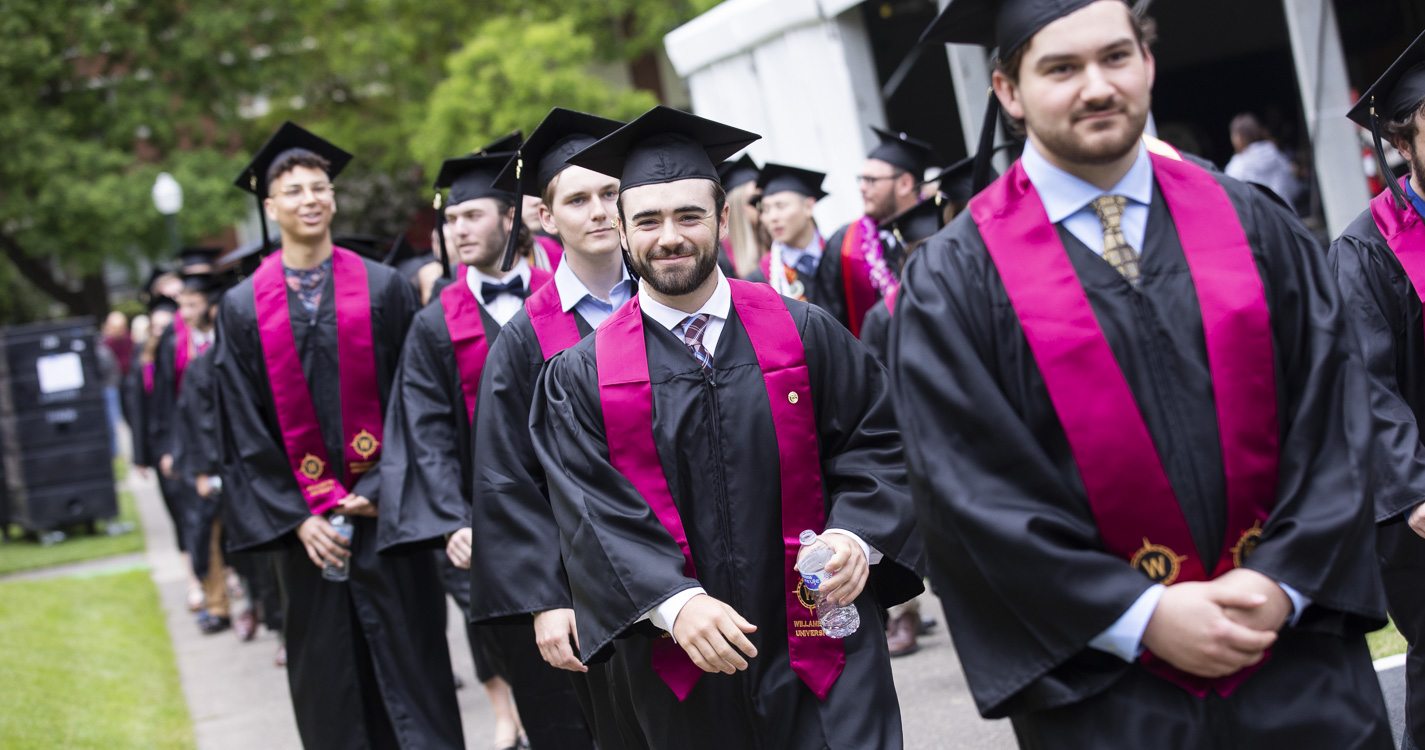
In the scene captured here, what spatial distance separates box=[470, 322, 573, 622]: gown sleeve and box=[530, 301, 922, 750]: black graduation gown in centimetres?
48

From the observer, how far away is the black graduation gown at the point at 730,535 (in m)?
3.29

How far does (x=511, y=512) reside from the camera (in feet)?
13.0

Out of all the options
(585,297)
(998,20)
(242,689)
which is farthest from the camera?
(242,689)

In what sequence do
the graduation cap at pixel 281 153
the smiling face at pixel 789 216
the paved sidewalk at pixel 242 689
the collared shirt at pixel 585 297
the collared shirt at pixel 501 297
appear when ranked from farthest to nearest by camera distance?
the smiling face at pixel 789 216 < the paved sidewalk at pixel 242 689 < the graduation cap at pixel 281 153 < the collared shirt at pixel 501 297 < the collared shirt at pixel 585 297

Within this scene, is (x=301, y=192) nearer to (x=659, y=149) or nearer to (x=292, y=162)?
(x=292, y=162)

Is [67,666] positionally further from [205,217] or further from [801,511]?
[205,217]

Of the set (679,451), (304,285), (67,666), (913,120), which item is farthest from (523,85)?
(679,451)

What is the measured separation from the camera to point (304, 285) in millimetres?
5535

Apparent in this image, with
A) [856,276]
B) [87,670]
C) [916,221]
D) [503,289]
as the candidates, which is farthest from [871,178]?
[87,670]

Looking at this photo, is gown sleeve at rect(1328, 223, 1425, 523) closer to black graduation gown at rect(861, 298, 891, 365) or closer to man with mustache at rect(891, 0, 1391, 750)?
man with mustache at rect(891, 0, 1391, 750)

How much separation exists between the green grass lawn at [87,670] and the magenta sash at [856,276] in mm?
3985

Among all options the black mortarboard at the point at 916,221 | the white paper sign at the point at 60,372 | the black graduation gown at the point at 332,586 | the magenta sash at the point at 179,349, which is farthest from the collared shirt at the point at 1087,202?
the white paper sign at the point at 60,372

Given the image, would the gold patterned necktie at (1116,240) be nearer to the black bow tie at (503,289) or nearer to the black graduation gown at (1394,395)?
the black graduation gown at (1394,395)

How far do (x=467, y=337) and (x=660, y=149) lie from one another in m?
1.78
